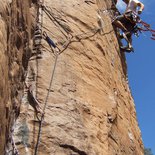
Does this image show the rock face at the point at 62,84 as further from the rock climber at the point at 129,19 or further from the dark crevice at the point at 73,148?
the rock climber at the point at 129,19

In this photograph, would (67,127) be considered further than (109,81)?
No

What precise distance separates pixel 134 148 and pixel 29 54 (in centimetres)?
361

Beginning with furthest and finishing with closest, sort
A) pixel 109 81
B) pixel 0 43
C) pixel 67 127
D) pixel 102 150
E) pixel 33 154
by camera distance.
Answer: pixel 109 81 < pixel 102 150 < pixel 67 127 < pixel 33 154 < pixel 0 43

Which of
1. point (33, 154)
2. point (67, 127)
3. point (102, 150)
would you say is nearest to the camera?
point (33, 154)

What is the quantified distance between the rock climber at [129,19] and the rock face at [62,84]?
6.64ft

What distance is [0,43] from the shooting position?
5.86 m

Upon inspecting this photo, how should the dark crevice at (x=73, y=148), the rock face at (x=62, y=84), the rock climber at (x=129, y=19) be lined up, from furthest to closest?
the rock climber at (x=129, y=19), the dark crevice at (x=73, y=148), the rock face at (x=62, y=84)

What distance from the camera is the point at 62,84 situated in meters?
8.22

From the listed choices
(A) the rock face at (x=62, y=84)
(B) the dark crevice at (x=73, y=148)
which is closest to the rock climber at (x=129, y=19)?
(A) the rock face at (x=62, y=84)

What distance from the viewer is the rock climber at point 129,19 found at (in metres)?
13.2

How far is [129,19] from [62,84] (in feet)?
19.6

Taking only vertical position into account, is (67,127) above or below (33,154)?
above

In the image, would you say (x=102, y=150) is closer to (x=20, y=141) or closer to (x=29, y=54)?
(x=20, y=141)

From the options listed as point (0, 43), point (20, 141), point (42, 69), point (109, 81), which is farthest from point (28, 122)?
point (109, 81)
